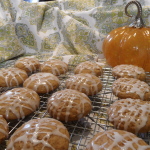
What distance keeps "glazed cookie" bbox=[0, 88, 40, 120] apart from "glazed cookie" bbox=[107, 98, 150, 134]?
0.64 metres

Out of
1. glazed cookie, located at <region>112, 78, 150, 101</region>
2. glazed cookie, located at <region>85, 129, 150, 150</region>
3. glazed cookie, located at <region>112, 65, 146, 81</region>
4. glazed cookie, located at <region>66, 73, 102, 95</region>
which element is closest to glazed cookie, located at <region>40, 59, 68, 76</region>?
glazed cookie, located at <region>66, 73, 102, 95</region>

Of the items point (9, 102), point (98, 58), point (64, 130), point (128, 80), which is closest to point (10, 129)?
point (9, 102)

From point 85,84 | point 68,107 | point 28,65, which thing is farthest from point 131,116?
point 28,65

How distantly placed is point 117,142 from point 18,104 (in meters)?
0.84

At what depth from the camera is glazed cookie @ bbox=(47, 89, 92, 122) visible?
54.9 inches

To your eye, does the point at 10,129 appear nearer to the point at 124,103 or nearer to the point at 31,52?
the point at 124,103

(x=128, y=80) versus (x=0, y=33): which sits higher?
(x=0, y=33)

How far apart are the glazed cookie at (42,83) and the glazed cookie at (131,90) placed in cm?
61

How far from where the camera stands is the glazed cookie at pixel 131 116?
1254 millimetres

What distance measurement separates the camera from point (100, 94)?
179cm

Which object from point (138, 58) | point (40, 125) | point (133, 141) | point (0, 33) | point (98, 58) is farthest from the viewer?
point (98, 58)

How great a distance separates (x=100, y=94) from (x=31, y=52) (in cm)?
159

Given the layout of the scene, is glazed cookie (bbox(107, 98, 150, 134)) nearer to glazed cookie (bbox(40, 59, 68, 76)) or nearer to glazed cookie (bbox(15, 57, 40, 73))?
glazed cookie (bbox(40, 59, 68, 76))

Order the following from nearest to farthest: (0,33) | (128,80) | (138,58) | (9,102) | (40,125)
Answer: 1. (40,125)
2. (9,102)
3. (128,80)
4. (138,58)
5. (0,33)
